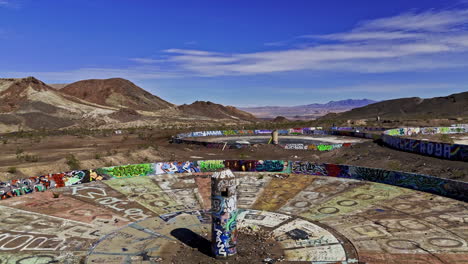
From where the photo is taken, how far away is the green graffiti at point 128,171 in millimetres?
30719

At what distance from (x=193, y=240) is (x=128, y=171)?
16.1 metres

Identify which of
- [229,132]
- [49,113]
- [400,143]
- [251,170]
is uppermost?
[49,113]

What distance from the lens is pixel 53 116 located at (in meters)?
128

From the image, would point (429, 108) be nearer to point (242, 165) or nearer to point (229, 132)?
→ point (229, 132)

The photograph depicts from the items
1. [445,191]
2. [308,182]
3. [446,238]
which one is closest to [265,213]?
[308,182]

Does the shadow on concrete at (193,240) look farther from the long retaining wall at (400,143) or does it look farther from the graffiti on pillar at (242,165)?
the long retaining wall at (400,143)

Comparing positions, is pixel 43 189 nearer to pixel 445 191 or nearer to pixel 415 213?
pixel 415 213

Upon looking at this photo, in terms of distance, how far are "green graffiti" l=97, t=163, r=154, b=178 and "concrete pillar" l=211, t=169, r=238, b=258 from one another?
17.4 metres

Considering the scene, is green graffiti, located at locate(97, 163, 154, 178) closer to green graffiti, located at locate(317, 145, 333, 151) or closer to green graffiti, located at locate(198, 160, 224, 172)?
green graffiti, located at locate(198, 160, 224, 172)

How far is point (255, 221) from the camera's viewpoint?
20547mm

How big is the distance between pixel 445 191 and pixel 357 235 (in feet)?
36.0

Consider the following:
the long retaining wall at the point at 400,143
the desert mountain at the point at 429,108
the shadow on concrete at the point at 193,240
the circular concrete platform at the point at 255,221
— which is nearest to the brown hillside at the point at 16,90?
the long retaining wall at the point at 400,143

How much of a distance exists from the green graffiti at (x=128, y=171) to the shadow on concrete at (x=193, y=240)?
14.1 m

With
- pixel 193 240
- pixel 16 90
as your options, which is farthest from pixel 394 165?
Answer: pixel 16 90
